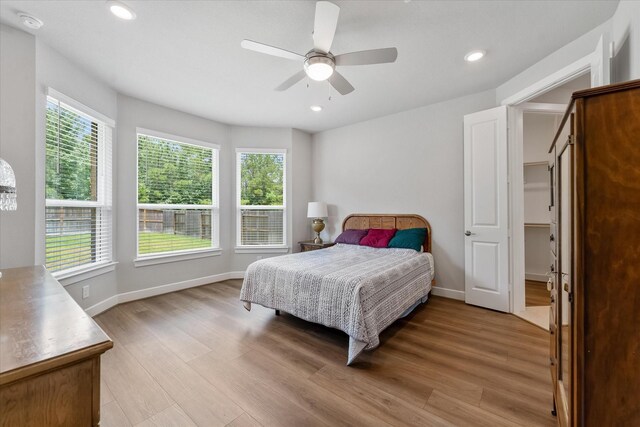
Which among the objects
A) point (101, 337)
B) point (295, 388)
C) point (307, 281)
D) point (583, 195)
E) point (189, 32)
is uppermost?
point (189, 32)

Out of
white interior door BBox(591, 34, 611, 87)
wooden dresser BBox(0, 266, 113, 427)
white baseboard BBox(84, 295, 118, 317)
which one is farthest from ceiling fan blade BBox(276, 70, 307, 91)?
white baseboard BBox(84, 295, 118, 317)

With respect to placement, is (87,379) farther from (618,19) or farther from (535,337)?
(618,19)

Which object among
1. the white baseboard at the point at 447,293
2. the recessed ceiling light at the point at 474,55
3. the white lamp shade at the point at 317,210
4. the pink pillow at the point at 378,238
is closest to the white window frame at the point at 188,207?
the white lamp shade at the point at 317,210

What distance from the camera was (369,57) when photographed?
6.51 ft

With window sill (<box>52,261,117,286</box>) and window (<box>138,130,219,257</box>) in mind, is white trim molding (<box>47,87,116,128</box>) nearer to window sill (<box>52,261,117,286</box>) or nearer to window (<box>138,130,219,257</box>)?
window (<box>138,130,219,257</box>)

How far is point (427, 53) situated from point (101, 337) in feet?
10.1

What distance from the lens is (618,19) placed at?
1924 millimetres

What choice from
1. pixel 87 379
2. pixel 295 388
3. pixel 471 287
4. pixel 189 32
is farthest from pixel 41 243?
pixel 471 287

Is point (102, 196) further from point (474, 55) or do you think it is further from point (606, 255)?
point (474, 55)

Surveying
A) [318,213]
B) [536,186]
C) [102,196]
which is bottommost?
[318,213]

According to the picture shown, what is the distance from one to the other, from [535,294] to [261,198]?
4.47 m

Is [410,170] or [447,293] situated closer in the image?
[447,293]

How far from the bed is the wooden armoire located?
51.2 inches

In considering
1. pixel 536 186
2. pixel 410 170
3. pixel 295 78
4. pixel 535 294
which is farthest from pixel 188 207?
pixel 536 186
